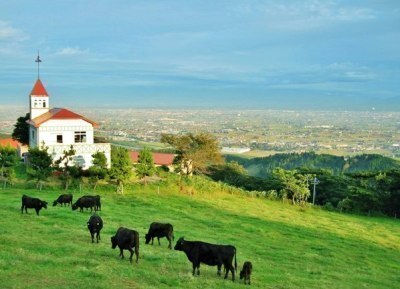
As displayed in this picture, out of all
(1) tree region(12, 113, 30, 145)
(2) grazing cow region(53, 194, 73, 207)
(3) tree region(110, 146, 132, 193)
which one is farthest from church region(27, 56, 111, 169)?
(2) grazing cow region(53, 194, 73, 207)

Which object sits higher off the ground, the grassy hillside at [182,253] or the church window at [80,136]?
the church window at [80,136]

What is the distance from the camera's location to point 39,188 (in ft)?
125

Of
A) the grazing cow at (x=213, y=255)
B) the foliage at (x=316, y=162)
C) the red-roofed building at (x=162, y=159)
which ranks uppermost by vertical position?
the grazing cow at (x=213, y=255)

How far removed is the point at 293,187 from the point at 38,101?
1181 inches

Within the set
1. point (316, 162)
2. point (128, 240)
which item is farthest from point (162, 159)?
point (316, 162)

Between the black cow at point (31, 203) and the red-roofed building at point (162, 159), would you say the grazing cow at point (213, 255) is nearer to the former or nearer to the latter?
the black cow at point (31, 203)

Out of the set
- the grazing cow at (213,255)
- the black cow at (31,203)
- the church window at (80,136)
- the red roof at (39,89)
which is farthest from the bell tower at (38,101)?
the grazing cow at (213,255)

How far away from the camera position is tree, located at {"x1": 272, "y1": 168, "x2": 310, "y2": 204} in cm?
5203

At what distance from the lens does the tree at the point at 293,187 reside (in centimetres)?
5203

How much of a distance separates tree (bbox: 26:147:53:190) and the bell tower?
46.3ft

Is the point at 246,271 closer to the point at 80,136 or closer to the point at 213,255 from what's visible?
the point at 213,255

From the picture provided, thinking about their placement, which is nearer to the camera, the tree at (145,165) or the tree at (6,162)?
the tree at (6,162)

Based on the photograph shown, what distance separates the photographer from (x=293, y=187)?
2063 inches

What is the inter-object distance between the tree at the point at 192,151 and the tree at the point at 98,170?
18.3 m
